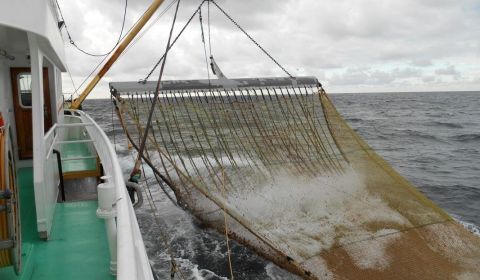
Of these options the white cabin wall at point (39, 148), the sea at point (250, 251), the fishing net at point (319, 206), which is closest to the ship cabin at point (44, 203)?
the white cabin wall at point (39, 148)

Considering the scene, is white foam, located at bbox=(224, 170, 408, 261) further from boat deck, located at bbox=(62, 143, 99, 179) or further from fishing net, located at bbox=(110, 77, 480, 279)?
boat deck, located at bbox=(62, 143, 99, 179)

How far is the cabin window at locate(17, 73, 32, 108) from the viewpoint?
800 cm

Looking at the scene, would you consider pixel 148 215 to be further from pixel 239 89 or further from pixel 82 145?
pixel 239 89

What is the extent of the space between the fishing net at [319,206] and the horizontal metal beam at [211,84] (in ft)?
0.09

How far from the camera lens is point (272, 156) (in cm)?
1215

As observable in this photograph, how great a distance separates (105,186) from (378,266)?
6.97 meters

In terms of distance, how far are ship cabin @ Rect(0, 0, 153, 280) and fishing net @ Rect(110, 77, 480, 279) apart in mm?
2341

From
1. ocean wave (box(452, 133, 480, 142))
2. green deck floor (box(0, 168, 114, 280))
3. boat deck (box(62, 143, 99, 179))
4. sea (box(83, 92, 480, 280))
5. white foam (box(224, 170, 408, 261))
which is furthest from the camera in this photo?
ocean wave (box(452, 133, 480, 142))

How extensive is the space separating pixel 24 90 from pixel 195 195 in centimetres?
584

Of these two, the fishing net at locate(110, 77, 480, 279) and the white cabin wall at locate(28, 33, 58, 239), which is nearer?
the white cabin wall at locate(28, 33, 58, 239)

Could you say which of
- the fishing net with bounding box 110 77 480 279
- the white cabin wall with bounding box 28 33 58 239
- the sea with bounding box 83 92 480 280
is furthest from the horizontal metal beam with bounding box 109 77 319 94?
the white cabin wall with bounding box 28 33 58 239

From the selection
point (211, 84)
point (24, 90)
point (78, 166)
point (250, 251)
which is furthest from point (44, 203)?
point (250, 251)

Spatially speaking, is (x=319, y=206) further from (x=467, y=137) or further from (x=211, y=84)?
(x=467, y=137)

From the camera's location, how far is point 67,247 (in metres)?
4.70
